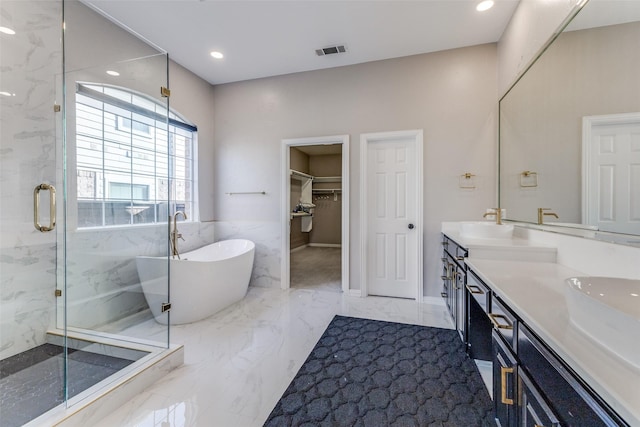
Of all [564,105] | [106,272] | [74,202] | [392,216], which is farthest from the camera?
[392,216]

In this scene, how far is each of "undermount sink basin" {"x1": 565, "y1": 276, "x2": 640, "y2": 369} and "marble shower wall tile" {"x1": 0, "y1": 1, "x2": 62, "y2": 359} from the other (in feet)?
10.7

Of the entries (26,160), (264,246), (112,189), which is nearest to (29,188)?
(26,160)

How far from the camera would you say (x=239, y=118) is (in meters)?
3.77

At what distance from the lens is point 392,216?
3283mm

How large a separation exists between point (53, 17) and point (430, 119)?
143 inches

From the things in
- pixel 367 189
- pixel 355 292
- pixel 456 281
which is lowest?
pixel 355 292

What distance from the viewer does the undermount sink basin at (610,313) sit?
1.98ft

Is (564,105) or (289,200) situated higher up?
(564,105)

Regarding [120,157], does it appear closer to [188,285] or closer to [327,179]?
[188,285]

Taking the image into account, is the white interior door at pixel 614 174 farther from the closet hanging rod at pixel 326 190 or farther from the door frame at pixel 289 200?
the closet hanging rod at pixel 326 190

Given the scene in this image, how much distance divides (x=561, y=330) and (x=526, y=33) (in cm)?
251

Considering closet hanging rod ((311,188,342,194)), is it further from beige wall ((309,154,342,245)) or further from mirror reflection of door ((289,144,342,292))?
beige wall ((309,154,342,245))

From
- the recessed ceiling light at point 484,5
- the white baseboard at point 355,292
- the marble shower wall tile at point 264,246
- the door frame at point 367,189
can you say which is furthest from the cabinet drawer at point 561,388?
the marble shower wall tile at point 264,246

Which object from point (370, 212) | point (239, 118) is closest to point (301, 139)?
point (239, 118)
